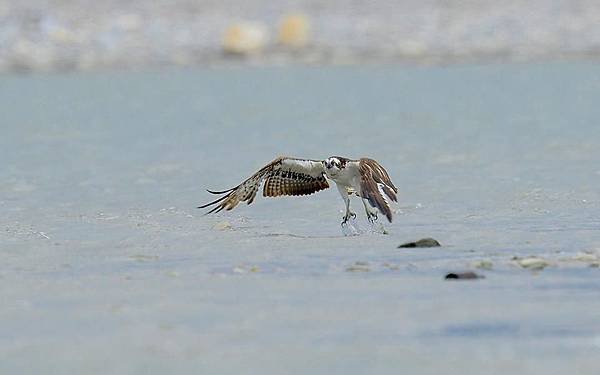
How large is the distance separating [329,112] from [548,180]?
8.53m

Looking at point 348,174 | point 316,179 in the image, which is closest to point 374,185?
point 348,174

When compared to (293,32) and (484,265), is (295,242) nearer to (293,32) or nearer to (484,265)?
(484,265)

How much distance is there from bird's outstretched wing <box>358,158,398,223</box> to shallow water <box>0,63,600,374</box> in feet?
0.86

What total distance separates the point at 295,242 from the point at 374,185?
66cm

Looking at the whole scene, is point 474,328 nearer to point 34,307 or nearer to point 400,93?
point 34,307

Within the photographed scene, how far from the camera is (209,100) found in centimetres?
2425

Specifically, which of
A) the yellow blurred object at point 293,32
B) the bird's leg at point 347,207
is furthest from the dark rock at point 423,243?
the yellow blurred object at point 293,32

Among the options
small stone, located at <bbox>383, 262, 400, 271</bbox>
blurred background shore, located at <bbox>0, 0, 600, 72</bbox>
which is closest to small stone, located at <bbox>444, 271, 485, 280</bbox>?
small stone, located at <bbox>383, 262, 400, 271</bbox>

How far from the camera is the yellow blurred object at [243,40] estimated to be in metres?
31.0

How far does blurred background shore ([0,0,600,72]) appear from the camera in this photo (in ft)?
101

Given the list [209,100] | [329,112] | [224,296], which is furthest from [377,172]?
[209,100]

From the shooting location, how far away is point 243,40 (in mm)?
31203

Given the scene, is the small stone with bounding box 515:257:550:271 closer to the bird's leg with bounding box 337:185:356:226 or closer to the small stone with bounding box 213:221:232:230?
the bird's leg with bounding box 337:185:356:226

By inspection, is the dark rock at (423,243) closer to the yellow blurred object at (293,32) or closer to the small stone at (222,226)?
the small stone at (222,226)
